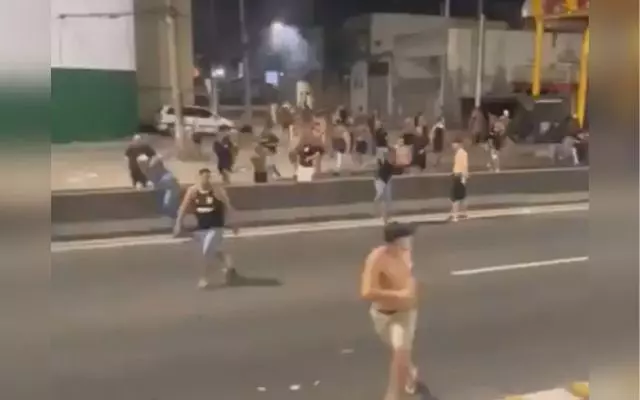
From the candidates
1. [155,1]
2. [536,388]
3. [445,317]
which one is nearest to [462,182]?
[445,317]

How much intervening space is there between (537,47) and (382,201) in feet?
1.11

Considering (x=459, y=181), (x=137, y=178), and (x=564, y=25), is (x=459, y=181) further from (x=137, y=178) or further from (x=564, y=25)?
(x=137, y=178)

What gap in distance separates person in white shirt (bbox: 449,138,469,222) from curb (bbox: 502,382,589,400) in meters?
0.26

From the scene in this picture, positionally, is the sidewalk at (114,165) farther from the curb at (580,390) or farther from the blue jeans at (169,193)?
the curb at (580,390)

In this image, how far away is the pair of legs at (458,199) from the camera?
1.24m

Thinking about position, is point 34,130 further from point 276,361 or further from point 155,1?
point 276,361

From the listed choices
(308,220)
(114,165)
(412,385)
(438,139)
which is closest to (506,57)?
(438,139)

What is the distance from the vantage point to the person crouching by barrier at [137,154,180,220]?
1.06 m

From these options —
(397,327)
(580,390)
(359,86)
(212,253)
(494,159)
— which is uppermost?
(359,86)

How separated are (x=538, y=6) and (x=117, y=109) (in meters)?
0.63

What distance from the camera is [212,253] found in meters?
1.10

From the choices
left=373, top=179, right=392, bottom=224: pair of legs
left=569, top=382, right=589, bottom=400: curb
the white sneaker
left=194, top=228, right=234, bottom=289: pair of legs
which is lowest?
left=569, top=382, right=589, bottom=400: curb

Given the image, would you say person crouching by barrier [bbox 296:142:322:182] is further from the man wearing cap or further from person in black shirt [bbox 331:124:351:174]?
the man wearing cap

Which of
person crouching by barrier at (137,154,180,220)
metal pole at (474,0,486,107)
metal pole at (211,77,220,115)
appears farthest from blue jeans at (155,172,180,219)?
metal pole at (474,0,486,107)
